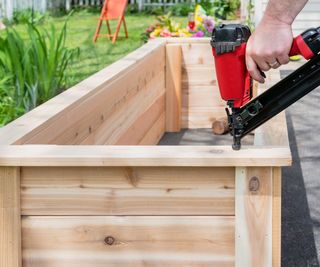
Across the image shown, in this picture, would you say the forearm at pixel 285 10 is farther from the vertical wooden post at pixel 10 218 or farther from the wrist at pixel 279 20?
the vertical wooden post at pixel 10 218

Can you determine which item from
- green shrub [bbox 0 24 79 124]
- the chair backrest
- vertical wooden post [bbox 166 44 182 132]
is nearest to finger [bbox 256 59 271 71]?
green shrub [bbox 0 24 79 124]

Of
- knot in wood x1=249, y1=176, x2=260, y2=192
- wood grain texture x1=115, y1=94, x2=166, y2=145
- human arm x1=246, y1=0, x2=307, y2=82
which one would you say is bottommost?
wood grain texture x1=115, y1=94, x2=166, y2=145

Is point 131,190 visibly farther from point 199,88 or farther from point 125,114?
point 199,88

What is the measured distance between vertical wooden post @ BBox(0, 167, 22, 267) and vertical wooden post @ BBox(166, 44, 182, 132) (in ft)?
12.7

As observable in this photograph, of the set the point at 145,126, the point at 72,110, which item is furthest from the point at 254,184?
the point at 145,126

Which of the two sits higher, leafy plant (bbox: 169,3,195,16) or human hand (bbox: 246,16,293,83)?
human hand (bbox: 246,16,293,83)

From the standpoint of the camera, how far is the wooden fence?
15045 millimetres

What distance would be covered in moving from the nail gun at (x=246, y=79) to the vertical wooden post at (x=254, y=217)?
102 millimetres

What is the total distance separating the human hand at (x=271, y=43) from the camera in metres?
2.05

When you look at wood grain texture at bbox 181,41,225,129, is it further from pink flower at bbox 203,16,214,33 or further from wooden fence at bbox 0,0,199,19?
→ wooden fence at bbox 0,0,199,19

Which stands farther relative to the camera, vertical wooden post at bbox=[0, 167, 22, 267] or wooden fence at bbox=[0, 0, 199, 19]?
wooden fence at bbox=[0, 0, 199, 19]

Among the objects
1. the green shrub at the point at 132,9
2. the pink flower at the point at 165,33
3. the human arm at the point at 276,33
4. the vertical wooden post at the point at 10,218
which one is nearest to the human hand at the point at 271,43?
the human arm at the point at 276,33

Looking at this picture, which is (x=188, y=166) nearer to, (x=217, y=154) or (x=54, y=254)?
(x=217, y=154)

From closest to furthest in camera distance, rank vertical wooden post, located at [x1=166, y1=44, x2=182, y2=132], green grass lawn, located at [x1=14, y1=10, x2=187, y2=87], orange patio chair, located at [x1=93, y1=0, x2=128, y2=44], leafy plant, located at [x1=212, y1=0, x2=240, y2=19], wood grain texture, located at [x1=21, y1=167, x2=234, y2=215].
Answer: wood grain texture, located at [x1=21, y1=167, x2=234, y2=215]
vertical wooden post, located at [x1=166, y1=44, x2=182, y2=132]
green grass lawn, located at [x1=14, y1=10, x2=187, y2=87]
orange patio chair, located at [x1=93, y1=0, x2=128, y2=44]
leafy plant, located at [x1=212, y1=0, x2=240, y2=19]
